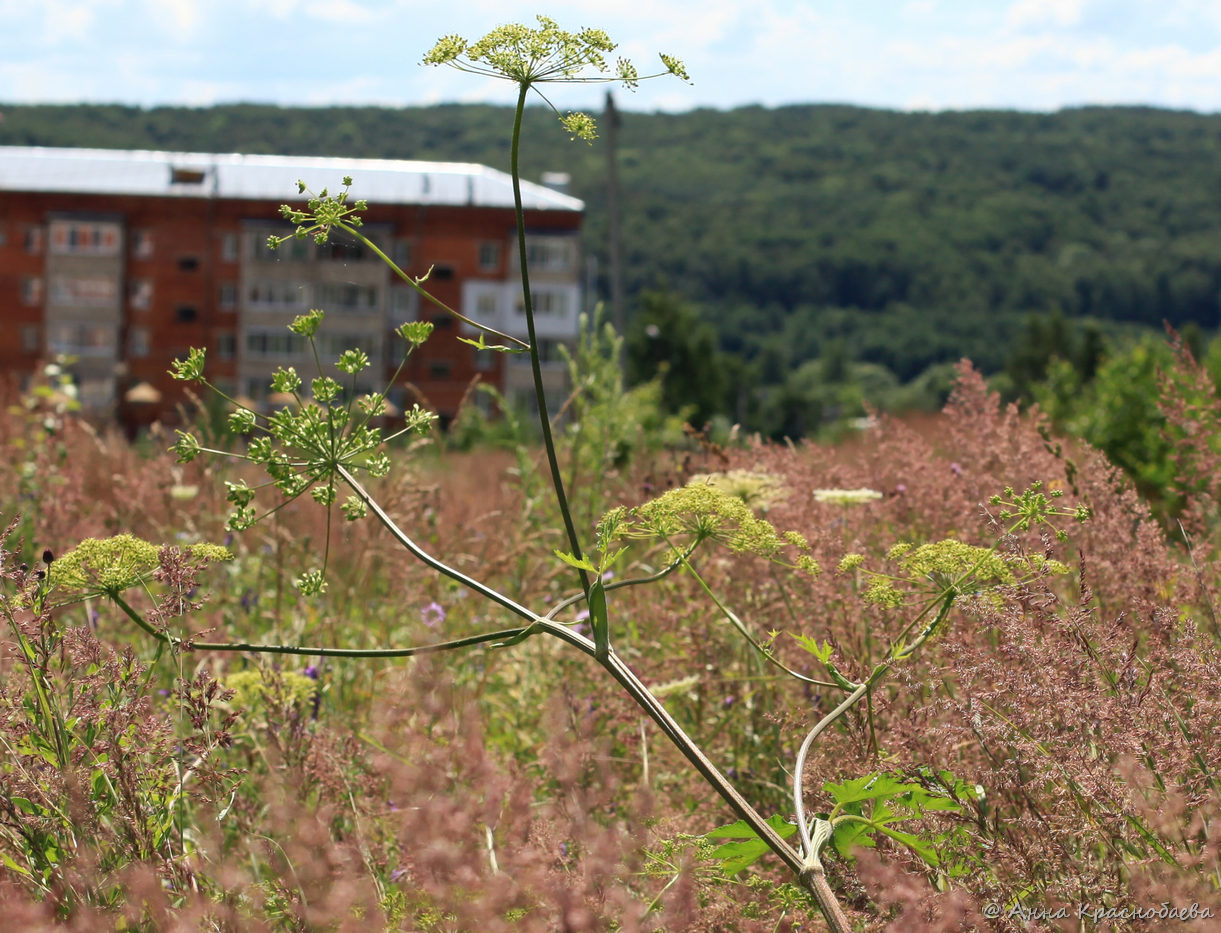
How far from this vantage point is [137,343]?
56.2 meters

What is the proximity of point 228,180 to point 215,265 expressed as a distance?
15.9 ft

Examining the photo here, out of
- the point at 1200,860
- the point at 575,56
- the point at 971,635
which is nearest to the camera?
the point at 1200,860

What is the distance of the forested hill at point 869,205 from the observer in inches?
4454

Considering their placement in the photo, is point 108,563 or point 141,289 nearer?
point 108,563

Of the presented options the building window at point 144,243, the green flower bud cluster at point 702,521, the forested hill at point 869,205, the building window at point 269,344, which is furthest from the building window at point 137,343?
the green flower bud cluster at point 702,521

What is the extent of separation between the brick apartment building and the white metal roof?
0.10m

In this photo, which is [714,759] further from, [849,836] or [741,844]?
[741,844]

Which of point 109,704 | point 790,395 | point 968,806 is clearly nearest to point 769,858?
point 968,806

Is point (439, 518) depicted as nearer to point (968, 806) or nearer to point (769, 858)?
point (769, 858)

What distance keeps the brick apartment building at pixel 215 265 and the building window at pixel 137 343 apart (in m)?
0.05

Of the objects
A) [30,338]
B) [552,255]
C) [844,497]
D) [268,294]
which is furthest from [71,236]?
[844,497]

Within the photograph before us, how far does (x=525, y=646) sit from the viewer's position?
398cm

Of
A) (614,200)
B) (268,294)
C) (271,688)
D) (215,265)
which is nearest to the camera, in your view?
(271,688)

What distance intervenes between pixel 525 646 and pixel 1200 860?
2.88 metres
